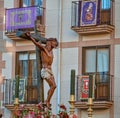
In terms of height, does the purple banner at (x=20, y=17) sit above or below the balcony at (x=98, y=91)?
above

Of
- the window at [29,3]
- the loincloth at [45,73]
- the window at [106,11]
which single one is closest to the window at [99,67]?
the window at [106,11]

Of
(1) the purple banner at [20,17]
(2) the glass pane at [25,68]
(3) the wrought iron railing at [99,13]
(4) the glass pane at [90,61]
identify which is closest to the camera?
(3) the wrought iron railing at [99,13]

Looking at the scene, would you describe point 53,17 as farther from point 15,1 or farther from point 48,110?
point 48,110

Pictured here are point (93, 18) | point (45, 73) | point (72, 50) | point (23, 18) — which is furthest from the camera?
point (23, 18)

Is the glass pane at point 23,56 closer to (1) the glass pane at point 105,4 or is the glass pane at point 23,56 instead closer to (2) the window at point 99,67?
(2) the window at point 99,67

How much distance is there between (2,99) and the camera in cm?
2912

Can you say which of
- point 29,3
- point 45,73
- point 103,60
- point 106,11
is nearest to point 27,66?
point 29,3

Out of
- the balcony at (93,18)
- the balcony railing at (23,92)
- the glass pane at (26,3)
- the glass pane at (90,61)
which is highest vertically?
the glass pane at (26,3)

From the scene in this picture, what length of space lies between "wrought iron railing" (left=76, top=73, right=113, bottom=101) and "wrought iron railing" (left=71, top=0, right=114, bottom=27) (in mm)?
1974

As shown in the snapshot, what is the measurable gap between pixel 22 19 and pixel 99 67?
3666 millimetres

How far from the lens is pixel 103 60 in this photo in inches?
1071

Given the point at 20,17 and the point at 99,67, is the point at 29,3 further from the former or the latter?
the point at 99,67

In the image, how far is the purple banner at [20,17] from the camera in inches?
1111

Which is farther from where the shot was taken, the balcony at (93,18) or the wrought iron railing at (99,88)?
the balcony at (93,18)
